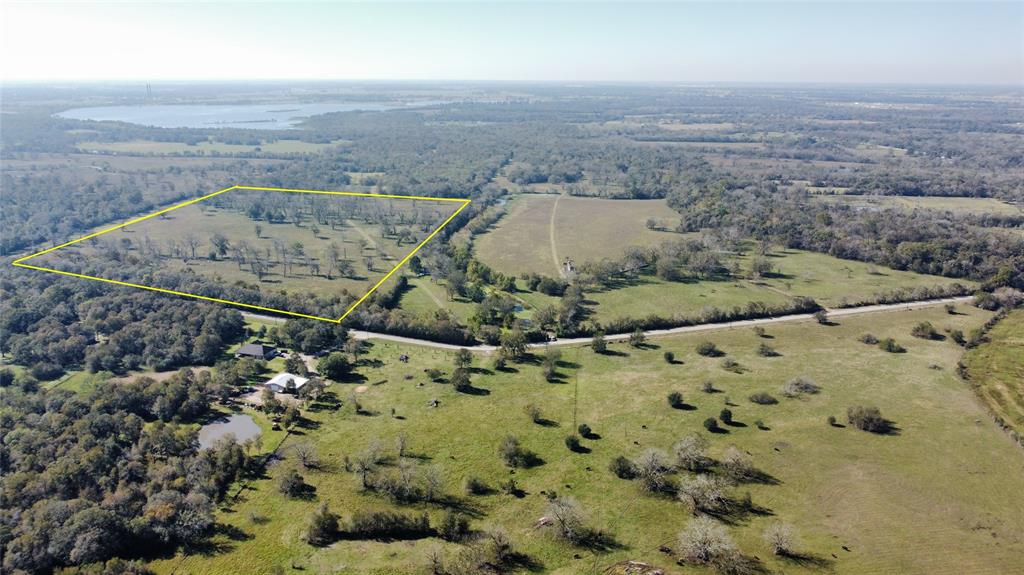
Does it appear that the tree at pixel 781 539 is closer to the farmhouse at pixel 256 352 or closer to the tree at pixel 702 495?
the tree at pixel 702 495

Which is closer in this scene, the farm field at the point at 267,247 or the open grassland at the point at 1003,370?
the open grassland at the point at 1003,370

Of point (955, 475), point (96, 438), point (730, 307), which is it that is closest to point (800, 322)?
point (730, 307)

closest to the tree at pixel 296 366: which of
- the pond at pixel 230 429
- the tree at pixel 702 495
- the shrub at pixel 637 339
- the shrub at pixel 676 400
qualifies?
the pond at pixel 230 429

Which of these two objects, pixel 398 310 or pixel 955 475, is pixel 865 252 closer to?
pixel 955 475

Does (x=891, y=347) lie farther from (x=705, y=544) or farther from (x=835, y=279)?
(x=705, y=544)

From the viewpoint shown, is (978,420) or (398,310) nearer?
(978,420)
